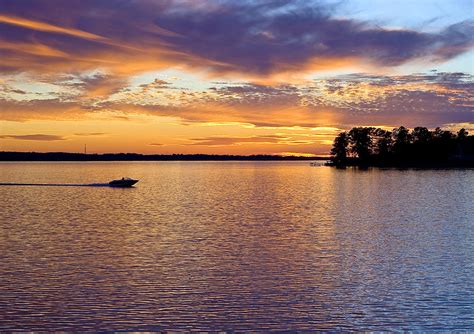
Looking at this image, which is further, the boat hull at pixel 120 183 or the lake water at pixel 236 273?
the boat hull at pixel 120 183

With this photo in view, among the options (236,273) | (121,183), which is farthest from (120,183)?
(236,273)

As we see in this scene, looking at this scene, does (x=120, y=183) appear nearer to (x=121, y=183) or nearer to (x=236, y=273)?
(x=121, y=183)

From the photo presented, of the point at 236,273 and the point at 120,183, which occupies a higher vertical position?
the point at 120,183

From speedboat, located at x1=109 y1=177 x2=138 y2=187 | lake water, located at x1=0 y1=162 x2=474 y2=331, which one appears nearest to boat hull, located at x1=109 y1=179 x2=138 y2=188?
speedboat, located at x1=109 y1=177 x2=138 y2=187

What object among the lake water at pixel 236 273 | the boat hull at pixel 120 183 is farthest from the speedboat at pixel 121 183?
the lake water at pixel 236 273

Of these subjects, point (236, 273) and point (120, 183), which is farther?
point (120, 183)

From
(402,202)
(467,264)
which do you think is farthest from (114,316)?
(402,202)

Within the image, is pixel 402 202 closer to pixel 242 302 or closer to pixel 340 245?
pixel 340 245

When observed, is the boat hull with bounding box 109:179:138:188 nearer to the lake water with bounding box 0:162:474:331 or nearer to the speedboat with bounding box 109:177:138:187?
the speedboat with bounding box 109:177:138:187

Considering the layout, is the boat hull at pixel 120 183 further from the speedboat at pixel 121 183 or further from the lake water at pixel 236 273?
the lake water at pixel 236 273

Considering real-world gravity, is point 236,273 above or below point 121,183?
below

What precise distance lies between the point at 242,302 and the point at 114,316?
15.4 feet

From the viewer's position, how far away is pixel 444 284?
2238cm

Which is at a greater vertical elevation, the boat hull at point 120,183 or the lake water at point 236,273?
the boat hull at point 120,183
